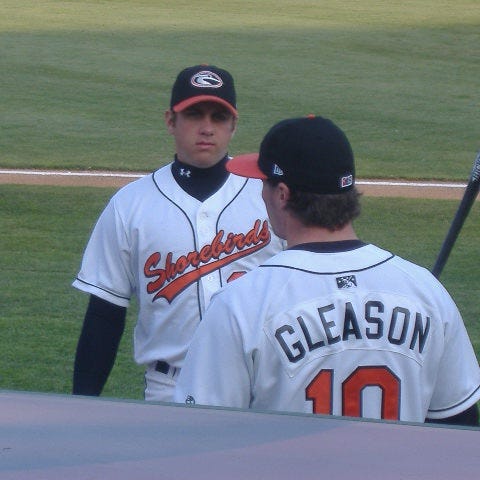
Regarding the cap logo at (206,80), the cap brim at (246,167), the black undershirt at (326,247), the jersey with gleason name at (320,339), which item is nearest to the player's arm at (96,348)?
the cap logo at (206,80)

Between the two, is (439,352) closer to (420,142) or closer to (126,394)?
(126,394)

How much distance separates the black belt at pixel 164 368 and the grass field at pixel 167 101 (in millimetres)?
2565

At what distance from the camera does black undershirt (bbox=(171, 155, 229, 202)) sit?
3527 mm

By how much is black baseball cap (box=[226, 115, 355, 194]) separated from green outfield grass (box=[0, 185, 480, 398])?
3.64 meters

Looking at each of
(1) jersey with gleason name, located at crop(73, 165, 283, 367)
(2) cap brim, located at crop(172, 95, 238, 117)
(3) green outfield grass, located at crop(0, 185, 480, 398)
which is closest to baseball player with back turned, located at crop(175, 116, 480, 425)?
(1) jersey with gleason name, located at crop(73, 165, 283, 367)

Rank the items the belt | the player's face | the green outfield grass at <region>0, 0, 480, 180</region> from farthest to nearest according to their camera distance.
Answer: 1. the green outfield grass at <region>0, 0, 480, 180</region>
2. the player's face
3. the belt

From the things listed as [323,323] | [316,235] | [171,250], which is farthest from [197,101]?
[323,323]

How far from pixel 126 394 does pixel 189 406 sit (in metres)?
4.26

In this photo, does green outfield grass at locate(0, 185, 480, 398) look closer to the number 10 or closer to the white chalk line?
the white chalk line

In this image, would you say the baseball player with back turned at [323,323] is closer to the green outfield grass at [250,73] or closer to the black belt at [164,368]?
the black belt at [164,368]

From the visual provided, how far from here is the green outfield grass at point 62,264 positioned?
6336 mm

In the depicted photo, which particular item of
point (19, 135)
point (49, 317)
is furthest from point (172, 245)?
point (19, 135)

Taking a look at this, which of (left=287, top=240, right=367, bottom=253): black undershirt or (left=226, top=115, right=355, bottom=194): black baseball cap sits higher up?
(left=226, top=115, right=355, bottom=194): black baseball cap

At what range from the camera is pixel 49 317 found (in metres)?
7.24
